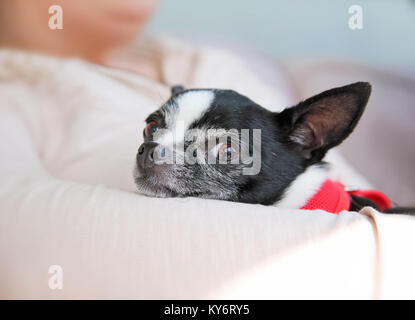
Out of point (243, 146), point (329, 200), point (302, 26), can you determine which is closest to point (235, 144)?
point (243, 146)

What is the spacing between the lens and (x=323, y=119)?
3.32 ft

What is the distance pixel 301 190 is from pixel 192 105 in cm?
33

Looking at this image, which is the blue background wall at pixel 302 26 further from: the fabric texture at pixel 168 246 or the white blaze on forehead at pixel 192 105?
the fabric texture at pixel 168 246

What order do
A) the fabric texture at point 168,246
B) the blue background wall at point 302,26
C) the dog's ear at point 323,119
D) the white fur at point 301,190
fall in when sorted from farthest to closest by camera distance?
the blue background wall at point 302,26 < the white fur at point 301,190 < the dog's ear at point 323,119 < the fabric texture at point 168,246

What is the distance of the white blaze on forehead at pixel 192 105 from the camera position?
3.33 feet

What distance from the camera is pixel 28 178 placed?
3.46 ft

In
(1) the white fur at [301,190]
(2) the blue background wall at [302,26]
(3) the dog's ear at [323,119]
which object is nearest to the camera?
(3) the dog's ear at [323,119]

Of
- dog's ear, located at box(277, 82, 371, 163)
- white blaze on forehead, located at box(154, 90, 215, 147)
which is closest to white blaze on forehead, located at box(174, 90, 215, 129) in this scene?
white blaze on forehead, located at box(154, 90, 215, 147)

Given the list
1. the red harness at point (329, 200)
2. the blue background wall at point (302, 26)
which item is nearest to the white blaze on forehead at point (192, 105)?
the red harness at point (329, 200)

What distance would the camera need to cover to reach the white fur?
1.04 m

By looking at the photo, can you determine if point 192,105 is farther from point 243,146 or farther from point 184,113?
point 243,146

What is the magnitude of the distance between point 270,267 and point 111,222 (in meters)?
0.31
